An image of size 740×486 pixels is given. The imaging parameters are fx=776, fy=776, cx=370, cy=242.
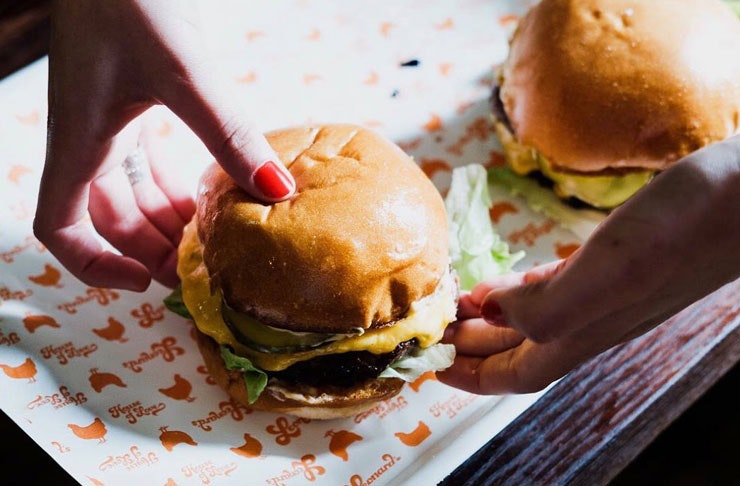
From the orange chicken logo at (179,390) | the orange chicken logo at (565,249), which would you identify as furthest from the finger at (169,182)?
the orange chicken logo at (565,249)

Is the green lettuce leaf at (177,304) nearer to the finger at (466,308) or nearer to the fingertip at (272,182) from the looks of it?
the fingertip at (272,182)

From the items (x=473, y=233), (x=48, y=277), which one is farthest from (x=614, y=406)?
(x=48, y=277)

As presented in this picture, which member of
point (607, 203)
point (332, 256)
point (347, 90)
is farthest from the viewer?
point (347, 90)

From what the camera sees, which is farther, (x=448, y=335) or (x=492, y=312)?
(x=448, y=335)

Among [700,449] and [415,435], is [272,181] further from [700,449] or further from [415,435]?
[700,449]

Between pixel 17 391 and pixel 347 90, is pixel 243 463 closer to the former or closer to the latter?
pixel 17 391

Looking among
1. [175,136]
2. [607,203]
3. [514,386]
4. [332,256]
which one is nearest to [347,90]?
[175,136]
